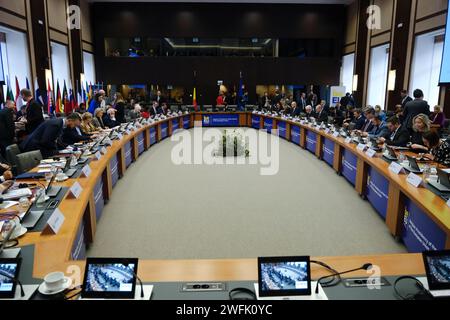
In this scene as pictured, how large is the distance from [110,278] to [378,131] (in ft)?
18.4

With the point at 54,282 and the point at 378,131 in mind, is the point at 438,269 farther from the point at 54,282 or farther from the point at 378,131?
the point at 378,131

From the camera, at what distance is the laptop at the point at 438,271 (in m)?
1.53

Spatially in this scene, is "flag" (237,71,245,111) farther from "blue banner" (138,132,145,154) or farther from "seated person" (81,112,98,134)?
"seated person" (81,112,98,134)

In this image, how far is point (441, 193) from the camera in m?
2.86

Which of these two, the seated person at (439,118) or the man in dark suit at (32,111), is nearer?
the man in dark suit at (32,111)

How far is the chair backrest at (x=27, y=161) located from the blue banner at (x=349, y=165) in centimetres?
400

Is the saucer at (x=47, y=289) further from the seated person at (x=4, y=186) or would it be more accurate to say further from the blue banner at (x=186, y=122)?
the blue banner at (x=186, y=122)

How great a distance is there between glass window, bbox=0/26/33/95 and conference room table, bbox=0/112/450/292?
13.2ft

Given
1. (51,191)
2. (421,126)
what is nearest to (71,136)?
(51,191)

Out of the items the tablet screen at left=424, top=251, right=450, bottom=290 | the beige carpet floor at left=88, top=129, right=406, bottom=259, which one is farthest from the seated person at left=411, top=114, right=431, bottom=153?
the tablet screen at left=424, top=251, right=450, bottom=290

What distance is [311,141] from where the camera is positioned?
789cm

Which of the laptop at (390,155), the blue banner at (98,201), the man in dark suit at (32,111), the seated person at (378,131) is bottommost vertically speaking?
the blue banner at (98,201)

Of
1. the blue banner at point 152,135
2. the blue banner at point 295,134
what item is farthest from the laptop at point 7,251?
the blue banner at point 295,134
